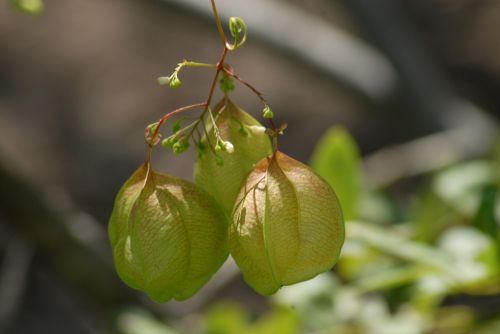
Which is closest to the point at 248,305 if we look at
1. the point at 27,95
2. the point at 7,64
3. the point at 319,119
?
the point at 319,119

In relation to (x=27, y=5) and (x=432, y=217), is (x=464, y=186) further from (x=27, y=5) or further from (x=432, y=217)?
(x=27, y=5)

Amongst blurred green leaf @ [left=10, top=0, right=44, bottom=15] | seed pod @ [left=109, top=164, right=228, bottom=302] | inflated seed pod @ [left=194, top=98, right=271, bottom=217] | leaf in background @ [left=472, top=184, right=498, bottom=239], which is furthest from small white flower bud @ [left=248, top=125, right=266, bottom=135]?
leaf in background @ [left=472, top=184, right=498, bottom=239]

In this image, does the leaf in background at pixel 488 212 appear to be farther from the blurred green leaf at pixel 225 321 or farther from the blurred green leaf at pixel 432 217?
the blurred green leaf at pixel 225 321

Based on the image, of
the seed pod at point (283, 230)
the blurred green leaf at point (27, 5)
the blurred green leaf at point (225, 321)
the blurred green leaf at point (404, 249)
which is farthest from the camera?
the blurred green leaf at point (225, 321)

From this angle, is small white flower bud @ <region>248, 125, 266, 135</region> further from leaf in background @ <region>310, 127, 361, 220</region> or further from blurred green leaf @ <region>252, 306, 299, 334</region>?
blurred green leaf @ <region>252, 306, 299, 334</region>

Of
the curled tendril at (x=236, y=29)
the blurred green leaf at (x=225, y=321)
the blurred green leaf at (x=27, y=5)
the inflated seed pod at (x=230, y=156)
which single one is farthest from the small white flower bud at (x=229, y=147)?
the blurred green leaf at (x=225, y=321)

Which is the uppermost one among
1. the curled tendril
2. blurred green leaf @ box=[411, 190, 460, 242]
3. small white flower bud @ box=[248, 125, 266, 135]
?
the curled tendril

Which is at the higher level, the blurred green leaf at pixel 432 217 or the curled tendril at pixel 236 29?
the curled tendril at pixel 236 29

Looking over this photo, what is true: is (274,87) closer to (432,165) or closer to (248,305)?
(248,305)
